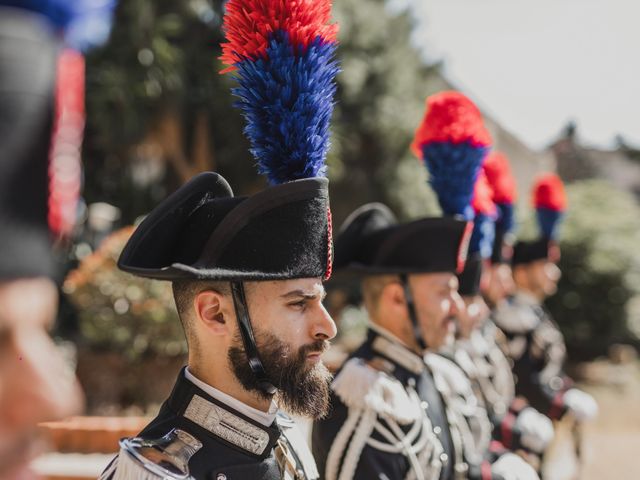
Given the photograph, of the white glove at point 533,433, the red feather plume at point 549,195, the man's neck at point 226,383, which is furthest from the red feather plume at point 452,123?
the red feather plume at point 549,195

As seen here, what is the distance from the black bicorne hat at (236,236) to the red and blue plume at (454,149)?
1.57m

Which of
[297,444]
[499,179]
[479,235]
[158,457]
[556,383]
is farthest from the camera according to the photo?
[556,383]

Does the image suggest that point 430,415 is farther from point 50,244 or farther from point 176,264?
point 50,244

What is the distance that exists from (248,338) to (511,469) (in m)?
1.74

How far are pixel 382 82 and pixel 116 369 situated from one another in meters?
8.39

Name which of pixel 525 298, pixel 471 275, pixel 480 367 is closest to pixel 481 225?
pixel 471 275

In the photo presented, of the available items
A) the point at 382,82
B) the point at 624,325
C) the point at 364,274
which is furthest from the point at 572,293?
the point at 364,274

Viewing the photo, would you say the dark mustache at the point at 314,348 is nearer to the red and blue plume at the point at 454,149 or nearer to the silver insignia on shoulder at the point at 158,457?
the silver insignia on shoulder at the point at 158,457

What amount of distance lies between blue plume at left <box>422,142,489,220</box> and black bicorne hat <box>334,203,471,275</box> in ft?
0.66

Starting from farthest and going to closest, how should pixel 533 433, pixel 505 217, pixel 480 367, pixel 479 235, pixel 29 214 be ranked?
pixel 505 217 < pixel 480 367 < pixel 479 235 < pixel 533 433 < pixel 29 214

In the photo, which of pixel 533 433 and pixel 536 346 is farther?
pixel 536 346

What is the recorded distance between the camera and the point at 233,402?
6.89ft

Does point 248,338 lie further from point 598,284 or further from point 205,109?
point 598,284

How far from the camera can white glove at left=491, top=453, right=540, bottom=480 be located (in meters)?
3.25
